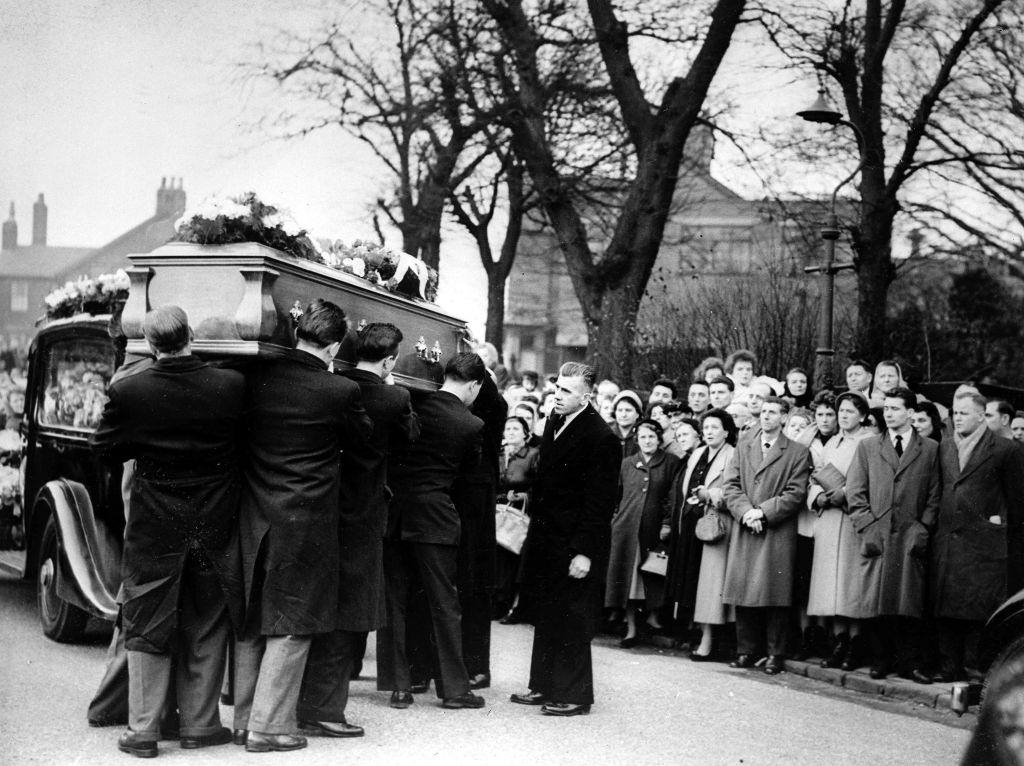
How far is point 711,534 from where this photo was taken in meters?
9.71

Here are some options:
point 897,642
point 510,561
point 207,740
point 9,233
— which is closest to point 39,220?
point 9,233

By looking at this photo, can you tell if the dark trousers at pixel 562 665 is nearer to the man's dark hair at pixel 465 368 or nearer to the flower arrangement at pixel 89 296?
the man's dark hair at pixel 465 368

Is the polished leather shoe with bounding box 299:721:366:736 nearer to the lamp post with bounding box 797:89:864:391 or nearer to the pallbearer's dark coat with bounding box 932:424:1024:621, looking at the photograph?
the pallbearer's dark coat with bounding box 932:424:1024:621

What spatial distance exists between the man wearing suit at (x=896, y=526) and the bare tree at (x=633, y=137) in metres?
7.05

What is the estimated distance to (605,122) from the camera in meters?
20.0

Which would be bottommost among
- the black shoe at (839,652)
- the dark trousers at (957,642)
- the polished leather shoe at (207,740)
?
the polished leather shoe at (207,740)

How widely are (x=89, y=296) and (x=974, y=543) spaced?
670cm

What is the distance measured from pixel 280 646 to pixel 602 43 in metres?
12.2

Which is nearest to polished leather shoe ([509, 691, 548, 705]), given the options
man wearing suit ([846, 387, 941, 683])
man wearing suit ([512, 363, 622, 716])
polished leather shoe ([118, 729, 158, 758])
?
man wearing suit ([512, 363, 622, 716])

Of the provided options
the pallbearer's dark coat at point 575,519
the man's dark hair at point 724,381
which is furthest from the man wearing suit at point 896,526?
the pallbearer's dark coat at point 575,519

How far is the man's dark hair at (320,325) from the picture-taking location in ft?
20.7

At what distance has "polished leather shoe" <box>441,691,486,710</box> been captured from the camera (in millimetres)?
7223

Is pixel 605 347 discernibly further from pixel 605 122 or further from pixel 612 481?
pixel 612 481

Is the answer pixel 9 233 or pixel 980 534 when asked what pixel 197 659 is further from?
pixel 980 534
